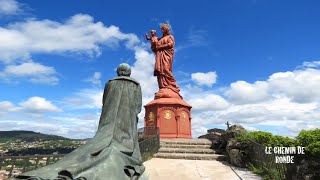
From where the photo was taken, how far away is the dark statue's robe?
13.6 feet

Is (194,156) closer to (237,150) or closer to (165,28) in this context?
(237,150)

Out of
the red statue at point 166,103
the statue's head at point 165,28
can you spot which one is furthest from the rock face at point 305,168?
the statue's head at point 165,28

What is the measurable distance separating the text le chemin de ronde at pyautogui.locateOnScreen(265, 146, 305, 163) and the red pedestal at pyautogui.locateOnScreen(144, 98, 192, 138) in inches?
428

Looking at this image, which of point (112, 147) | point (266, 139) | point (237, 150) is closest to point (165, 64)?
point (237, 150)

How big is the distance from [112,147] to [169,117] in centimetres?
1425

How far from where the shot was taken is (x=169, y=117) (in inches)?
743

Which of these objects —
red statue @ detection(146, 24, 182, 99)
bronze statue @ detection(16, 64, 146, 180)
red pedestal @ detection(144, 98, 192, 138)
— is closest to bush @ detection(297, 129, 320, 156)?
bronze statue @ detection(16, 64, 146, 180)

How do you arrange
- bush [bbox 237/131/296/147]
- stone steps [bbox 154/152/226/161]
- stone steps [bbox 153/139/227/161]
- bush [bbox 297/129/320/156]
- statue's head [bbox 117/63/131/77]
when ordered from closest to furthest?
1. statue's head [bbox 117/63/131/77]
2. bush [bbox 297/129/320/156]
3. bush [bbox 237/131/296/147]
4. stone steps [bbox 154/152/226/161]
5. stone steps [bbox 153/139/227/161]

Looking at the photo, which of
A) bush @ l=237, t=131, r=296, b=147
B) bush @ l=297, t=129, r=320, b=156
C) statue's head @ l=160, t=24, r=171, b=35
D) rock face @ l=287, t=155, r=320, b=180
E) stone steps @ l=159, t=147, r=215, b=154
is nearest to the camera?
rock face @ l=287, t=155, r=320, b=180

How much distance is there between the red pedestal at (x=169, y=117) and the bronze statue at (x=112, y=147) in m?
13.2

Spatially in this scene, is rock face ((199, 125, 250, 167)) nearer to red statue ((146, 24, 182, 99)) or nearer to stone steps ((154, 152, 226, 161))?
stone steps ((154, 152, 226, 161))

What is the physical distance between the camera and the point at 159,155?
12.6 meters

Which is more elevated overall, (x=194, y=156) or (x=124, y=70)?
(x=124, y=70)

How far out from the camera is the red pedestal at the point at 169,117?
61.5ft
